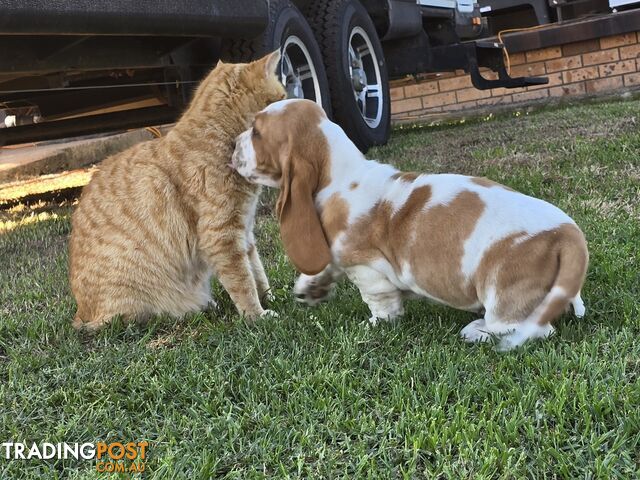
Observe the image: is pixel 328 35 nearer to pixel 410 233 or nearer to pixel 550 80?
pixel 410 233

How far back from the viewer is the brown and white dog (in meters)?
2.31

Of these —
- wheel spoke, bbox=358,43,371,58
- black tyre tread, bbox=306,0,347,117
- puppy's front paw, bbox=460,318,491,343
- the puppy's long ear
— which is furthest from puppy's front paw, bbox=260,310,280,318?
wheel spoke, bbox=358,43,371,58

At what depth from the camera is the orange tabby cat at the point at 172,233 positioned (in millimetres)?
3139

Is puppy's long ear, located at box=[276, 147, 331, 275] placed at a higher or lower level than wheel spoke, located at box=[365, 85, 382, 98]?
lower

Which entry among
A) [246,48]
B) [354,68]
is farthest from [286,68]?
[354,68]

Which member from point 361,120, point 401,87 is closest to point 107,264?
point 361,120

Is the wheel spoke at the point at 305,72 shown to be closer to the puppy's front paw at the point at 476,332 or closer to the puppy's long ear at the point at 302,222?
the puppy's long ear at the point at 302,222

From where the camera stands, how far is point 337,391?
2119 millimetres

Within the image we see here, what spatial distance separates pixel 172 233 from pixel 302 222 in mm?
787

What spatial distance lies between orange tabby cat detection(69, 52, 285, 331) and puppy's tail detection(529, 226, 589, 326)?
50.2 inches

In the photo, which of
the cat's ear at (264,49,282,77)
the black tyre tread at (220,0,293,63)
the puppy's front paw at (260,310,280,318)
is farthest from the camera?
the black tyre tread at (220,0,293,63)

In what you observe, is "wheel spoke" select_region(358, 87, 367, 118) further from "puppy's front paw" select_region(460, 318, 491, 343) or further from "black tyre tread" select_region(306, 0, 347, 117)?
"puppy's front paw" select_region(460, 318, 491, 343)

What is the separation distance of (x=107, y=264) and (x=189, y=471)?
1600mm

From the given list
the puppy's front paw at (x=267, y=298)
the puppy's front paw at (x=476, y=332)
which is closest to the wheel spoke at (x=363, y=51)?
the puppy's front paw at (x=267, y=298)
